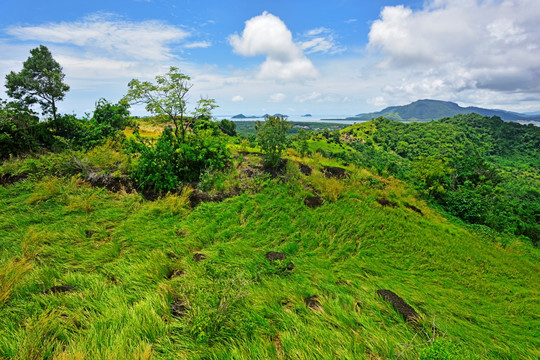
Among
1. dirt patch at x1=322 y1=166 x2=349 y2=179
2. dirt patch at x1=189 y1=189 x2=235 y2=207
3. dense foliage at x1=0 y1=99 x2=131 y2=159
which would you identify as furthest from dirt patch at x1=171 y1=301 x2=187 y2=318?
dense foliage at x1=0 y1=99 x2=131 y2=159

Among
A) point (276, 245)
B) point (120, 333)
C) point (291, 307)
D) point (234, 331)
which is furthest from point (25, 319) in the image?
point (276, 245)

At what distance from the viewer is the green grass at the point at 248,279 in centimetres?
263

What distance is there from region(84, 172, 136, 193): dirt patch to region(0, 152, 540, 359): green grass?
1.24ft

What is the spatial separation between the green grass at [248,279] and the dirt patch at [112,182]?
1.24 ft

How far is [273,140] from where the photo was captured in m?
8.98

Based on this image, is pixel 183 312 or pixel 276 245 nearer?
pixel 183 312

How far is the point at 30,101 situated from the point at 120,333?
12917 mm

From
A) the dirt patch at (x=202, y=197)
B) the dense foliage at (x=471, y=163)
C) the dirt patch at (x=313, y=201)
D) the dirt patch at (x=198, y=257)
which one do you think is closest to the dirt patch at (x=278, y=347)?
the dirt patch at (x=198, y=257)

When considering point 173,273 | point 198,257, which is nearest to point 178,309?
point 173,273

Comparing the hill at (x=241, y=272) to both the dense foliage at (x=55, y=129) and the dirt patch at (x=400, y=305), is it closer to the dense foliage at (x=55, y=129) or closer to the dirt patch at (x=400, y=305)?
the dirt patch at (x=400, y=305)

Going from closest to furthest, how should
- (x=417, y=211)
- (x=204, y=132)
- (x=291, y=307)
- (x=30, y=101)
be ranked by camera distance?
(x=291, y=307) < (x=417, y=211) < (x=204, y=132) < (x=30, y=101)

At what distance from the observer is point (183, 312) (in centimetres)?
307

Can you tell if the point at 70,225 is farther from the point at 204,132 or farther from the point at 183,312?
the point at 204,132

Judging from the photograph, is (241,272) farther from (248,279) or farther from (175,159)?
(175,159)
